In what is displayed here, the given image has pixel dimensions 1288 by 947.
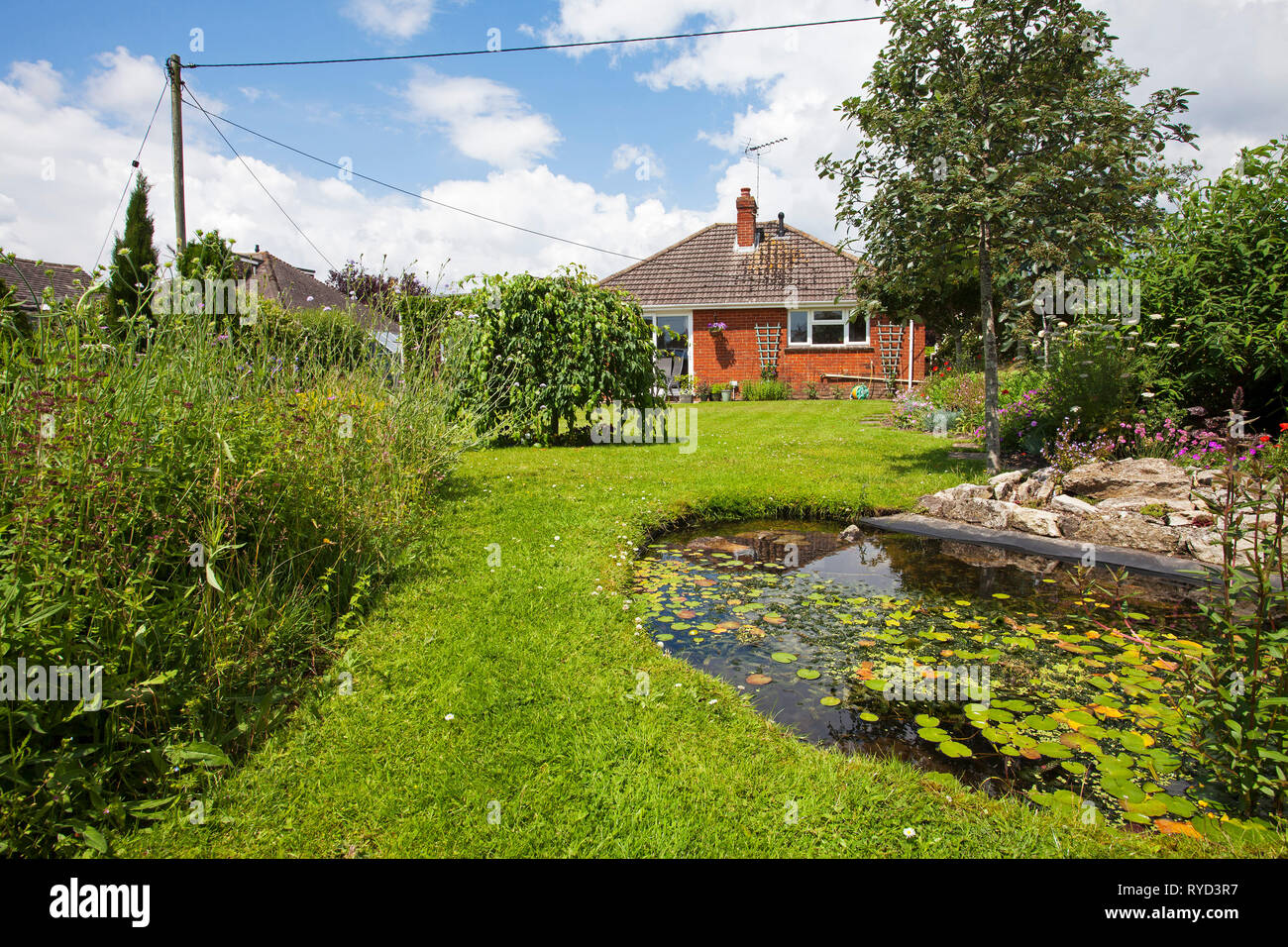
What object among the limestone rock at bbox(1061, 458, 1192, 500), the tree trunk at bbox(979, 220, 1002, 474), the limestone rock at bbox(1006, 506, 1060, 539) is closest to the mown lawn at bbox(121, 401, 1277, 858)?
the limestone rock at bbox(1006, 506, 1060, 539)

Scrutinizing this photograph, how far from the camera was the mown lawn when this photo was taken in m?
2.43

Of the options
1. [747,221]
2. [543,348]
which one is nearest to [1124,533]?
[543,348]

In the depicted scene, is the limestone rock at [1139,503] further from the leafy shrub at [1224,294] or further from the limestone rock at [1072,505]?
the leafy shrub at [1224,294]

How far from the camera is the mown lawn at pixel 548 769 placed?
95.5 inches

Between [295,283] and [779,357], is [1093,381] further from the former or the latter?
[295,283]

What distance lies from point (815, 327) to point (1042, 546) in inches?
652

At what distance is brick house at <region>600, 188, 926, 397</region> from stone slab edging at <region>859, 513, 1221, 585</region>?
46.3ft

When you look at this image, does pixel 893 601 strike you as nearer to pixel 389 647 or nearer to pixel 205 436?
pixel 389 647

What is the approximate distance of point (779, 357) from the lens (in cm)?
2188

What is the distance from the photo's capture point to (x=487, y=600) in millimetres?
4523

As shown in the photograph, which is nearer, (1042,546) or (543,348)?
(1042,546)

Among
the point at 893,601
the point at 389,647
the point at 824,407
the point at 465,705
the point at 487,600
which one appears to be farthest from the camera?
the point at 824,407
